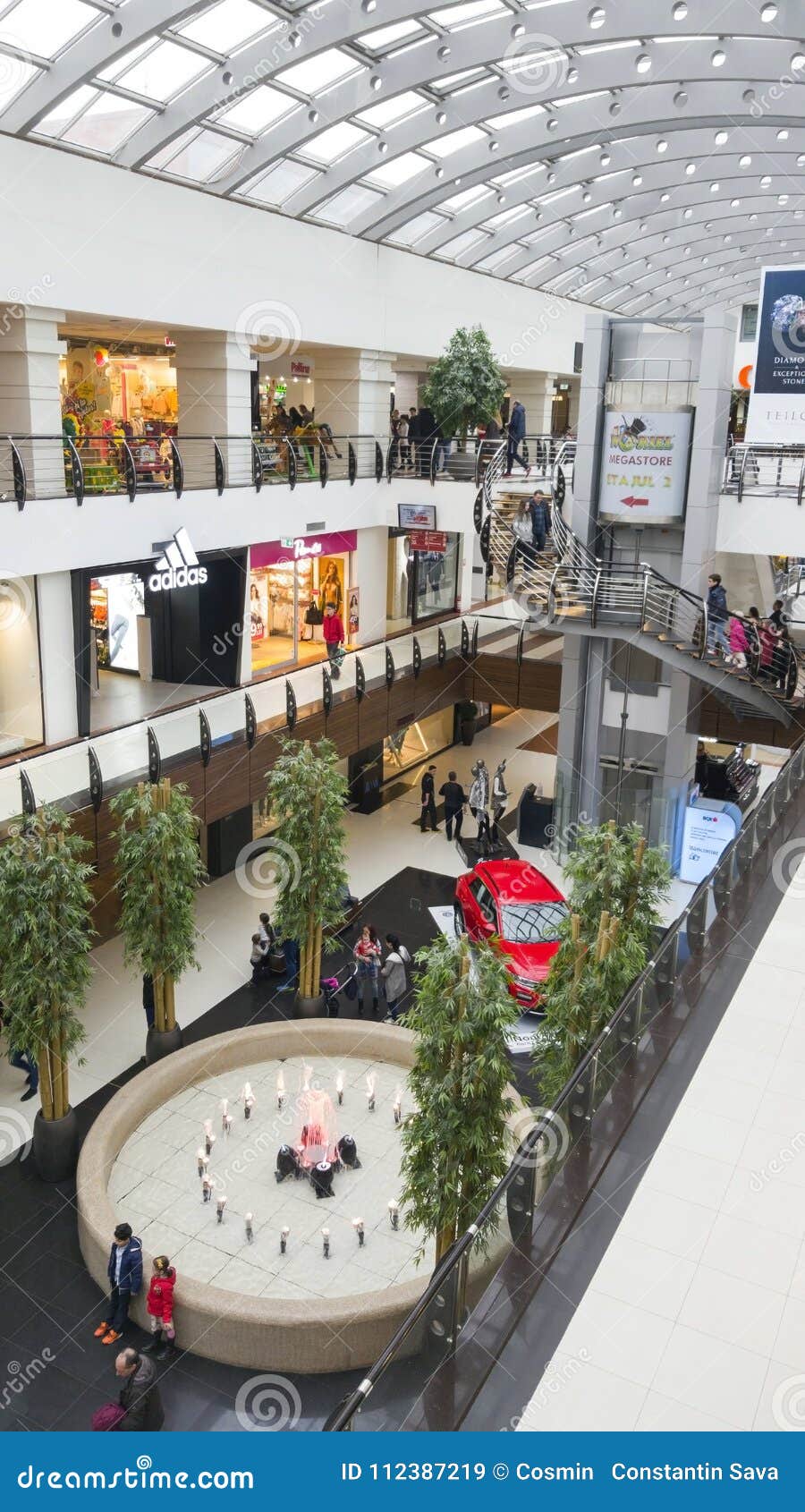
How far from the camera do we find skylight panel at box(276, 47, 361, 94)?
1666cm

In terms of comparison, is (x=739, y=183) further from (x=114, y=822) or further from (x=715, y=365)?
(x=114, y=822)

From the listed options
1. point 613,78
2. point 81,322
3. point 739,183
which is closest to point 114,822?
point 81,322

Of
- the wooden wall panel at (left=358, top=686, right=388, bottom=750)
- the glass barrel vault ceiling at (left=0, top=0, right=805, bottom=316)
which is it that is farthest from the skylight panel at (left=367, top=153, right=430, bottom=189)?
the wooden wall panel at (left=358, top=686, right=388, bottom=750)

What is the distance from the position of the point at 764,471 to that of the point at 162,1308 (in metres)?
18.3

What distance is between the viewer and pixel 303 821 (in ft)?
47.9

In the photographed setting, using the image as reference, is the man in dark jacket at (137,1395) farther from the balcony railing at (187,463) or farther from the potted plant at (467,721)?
the potted plant at (467,721)

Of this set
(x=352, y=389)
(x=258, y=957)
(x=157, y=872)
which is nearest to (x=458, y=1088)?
(x=157, y=872)

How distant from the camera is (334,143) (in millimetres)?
19406

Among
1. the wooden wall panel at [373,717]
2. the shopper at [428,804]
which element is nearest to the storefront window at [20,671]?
the wooden wall panel at [373,717]

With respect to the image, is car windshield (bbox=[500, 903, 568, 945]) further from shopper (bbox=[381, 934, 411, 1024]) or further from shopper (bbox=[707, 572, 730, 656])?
shopper (bbox=[707, 572, 730, 656])

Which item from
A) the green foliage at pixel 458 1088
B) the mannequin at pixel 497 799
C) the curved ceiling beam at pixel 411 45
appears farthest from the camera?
the mannequin at pixel 497 799

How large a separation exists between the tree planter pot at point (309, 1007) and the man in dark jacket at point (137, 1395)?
6.83m

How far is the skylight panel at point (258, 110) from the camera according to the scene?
1697 centimetres

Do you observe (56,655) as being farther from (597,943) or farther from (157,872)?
(597,943)
